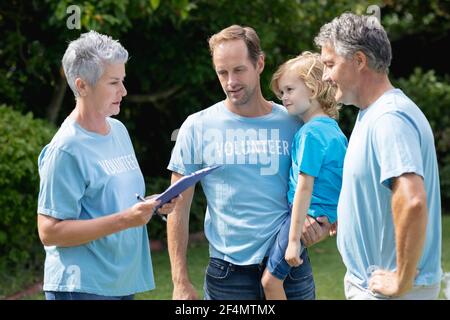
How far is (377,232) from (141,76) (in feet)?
23.4

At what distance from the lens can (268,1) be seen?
10.1 m

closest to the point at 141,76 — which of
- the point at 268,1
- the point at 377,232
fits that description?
the point at 268,1

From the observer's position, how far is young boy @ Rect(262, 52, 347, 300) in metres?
3.92

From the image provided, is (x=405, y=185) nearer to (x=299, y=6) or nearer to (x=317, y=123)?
(x=317, y=123)

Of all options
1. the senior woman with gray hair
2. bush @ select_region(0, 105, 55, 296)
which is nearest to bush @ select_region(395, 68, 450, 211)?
bush @ select_region(0, 105, 55, 296)

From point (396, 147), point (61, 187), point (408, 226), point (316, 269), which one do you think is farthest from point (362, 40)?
point (316, 269)

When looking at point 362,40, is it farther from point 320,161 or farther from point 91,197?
point 91,197

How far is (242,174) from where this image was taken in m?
4.08

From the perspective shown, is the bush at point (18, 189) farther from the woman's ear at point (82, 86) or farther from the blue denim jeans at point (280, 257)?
the blue denim jeans at point (280, 257)

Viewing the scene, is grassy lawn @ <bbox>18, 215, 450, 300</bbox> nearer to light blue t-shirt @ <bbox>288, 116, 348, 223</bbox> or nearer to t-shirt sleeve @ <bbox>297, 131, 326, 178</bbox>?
light blue t-shirt @ <bbox>288, 116, 348, 223</bbox>

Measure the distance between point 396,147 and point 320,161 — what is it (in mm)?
832

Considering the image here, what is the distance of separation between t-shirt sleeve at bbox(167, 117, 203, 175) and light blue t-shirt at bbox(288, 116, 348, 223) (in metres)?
0.43

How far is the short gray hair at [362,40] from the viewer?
335 centimetres

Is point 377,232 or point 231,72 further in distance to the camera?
point 231,72
